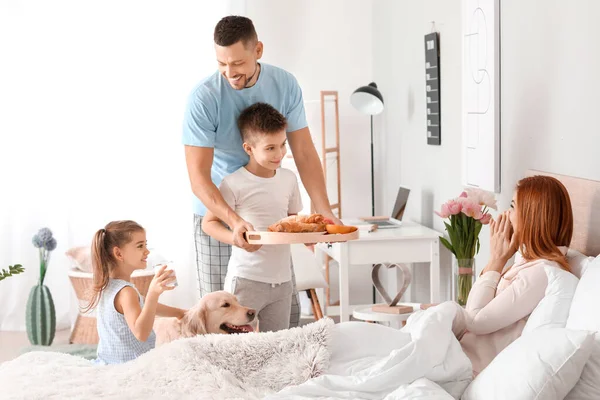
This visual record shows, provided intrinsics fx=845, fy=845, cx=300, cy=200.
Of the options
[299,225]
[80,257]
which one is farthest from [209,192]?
[80,257]

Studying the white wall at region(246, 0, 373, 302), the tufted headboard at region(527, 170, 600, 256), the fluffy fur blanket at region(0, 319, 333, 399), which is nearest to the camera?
the fluffy fur blanket at region(0, 319, 333, 399)

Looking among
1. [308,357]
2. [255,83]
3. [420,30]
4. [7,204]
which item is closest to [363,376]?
[308,357]

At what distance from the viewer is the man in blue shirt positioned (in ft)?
8.43

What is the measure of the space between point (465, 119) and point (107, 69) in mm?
2473

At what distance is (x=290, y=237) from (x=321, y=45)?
309 cm

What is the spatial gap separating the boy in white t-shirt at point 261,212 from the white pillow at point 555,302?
80cm

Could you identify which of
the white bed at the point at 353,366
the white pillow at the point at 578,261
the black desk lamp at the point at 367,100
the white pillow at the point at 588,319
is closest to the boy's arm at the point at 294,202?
the white bed at the point at 353,366

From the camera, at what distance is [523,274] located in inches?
87.9

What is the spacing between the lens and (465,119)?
3.50 metres

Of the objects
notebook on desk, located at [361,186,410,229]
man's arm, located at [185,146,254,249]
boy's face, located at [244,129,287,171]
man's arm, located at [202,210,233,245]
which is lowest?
notebook on desk, located at [361,186,410,229]

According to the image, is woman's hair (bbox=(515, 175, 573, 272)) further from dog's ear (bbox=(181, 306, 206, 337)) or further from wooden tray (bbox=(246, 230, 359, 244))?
dog's ear (bbox=(181, 306, 206, 337))

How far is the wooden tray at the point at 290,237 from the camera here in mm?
2348

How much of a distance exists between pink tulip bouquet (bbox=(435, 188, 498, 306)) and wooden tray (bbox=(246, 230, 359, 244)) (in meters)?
0.60

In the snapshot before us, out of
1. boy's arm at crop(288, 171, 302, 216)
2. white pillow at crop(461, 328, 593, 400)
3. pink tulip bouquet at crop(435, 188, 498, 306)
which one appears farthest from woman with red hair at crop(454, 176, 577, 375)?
boy's arm at crop(288, 171, 302, 216)
